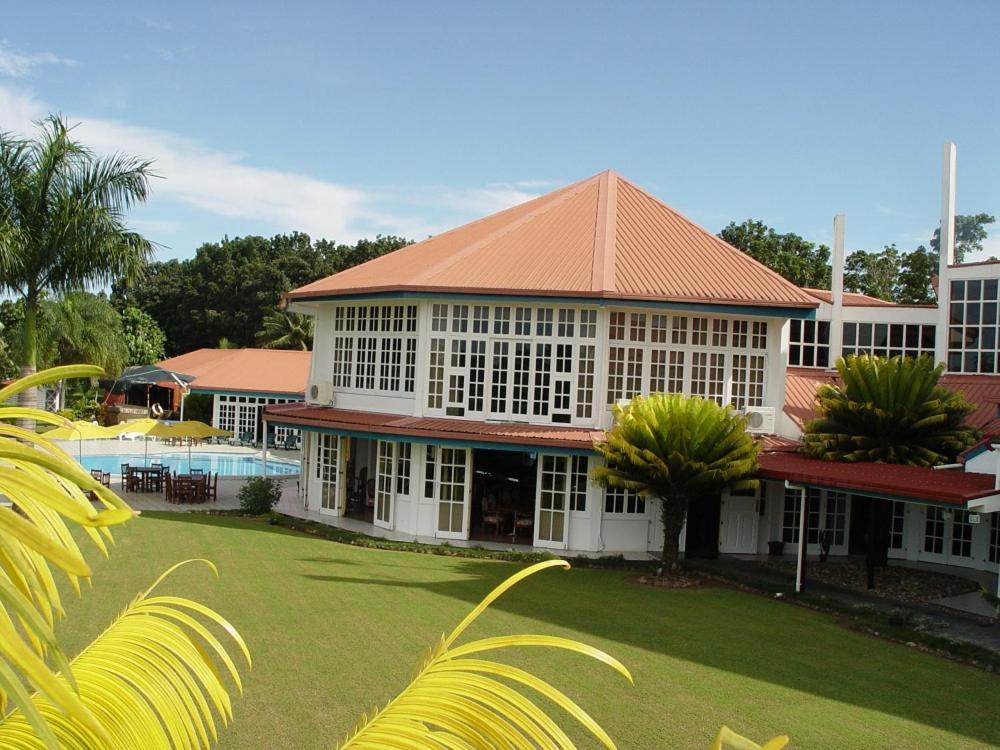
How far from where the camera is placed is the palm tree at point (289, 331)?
54594 mm

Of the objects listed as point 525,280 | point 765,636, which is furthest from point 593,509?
point 765,636

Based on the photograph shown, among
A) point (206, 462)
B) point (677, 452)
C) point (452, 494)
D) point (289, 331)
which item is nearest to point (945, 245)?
point (677, 452)

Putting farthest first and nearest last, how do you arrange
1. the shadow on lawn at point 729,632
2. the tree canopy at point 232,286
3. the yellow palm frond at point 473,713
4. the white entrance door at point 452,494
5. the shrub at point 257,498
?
the tree canopy at point 232,286
the shrub at point 257,498
the white entrance door at point 452,494
the shadow on lawn at point 729,632
the yellow palm frond at point 473,713

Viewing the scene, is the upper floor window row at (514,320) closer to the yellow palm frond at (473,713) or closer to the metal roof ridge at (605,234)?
the metal roof ridge at (605,234)

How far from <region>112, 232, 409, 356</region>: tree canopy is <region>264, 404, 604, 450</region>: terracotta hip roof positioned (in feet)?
129

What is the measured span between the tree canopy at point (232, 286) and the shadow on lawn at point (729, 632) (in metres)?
45.5

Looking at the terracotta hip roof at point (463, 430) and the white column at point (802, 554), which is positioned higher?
the terracotta hip roof at point (463, 430)

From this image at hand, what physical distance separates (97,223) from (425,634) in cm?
1242

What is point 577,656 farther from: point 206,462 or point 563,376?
point 206,462

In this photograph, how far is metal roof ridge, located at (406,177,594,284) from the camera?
21906 mm

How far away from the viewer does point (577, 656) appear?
455 inches

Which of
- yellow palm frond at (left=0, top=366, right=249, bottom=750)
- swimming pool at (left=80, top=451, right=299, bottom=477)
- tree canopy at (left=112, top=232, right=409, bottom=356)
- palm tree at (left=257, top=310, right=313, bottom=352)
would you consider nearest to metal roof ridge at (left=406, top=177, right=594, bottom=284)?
swimming pool at (left=80, top=451, right=299, bottom=477)

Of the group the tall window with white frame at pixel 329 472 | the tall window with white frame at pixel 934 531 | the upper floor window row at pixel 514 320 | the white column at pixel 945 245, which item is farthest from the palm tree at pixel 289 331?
the tall window with white frame at pixel 934 531

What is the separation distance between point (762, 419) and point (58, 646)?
20784mm
